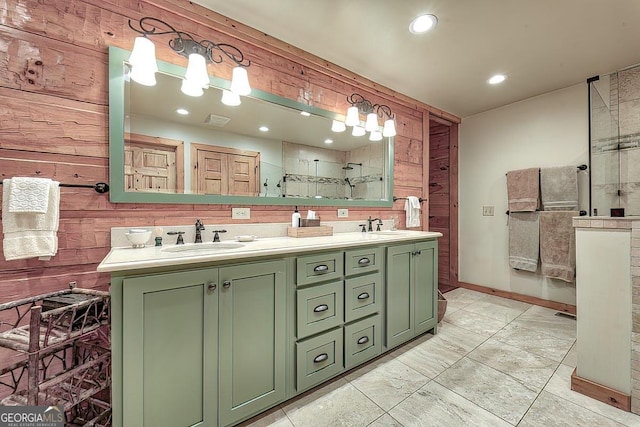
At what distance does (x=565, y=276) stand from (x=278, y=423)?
317cm

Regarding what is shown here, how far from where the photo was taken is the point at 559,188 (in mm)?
2785

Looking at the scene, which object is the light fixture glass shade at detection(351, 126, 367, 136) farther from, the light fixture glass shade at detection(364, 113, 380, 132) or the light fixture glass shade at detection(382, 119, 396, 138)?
the light fixture glass shade at detection(382, 119, 396, 138)

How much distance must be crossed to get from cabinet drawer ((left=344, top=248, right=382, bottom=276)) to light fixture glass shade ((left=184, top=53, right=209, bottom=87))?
1448 millimetres

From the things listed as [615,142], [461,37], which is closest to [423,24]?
[461,37]

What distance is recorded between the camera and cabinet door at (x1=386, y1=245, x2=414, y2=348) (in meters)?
1.93

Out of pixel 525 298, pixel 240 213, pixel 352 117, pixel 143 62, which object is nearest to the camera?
pixel 143 62

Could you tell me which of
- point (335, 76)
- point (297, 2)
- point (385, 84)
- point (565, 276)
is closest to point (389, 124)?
point (385, 84)

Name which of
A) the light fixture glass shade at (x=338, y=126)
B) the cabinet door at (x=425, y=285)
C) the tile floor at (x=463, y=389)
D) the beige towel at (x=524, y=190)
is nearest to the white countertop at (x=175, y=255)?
the cabinet door at (x=425, y=285)

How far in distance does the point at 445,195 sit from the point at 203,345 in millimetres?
3787

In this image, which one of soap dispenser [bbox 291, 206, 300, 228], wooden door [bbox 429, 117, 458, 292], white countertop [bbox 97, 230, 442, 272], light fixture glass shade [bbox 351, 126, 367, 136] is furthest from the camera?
wooden door [bbox 429, 117, 458, 292]

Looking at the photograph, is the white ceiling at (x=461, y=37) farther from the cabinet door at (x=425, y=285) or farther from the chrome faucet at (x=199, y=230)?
the cabinet door at (x=425, y=285)

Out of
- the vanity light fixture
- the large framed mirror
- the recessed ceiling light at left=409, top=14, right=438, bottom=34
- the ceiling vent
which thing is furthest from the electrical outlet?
the recessed ceiling light at left=409, top=14, right=438, bottom=34

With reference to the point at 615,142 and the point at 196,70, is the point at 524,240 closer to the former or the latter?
the point at 615,142

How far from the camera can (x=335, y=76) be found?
2.40m
